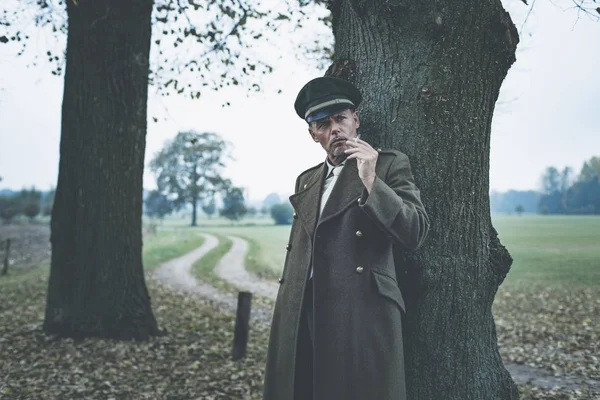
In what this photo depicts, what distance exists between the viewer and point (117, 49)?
23.8ft

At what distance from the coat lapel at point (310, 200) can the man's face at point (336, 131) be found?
21 centimetres

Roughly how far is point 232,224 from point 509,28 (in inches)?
2464

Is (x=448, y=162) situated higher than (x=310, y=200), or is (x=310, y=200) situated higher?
(x=448, y=162)

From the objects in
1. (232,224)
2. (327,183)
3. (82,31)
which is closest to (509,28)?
(327,183)

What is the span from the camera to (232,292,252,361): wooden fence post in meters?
7.07

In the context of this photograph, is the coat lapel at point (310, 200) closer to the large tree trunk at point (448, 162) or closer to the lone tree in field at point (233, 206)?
the large tree trunk at point (448, 162)

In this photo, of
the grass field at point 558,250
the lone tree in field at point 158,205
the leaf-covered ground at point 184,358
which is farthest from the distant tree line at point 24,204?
the grass field at point 558,250

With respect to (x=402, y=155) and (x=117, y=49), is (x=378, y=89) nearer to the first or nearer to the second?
(x=402, y=155)

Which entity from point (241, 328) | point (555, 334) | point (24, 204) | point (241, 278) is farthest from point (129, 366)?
point (24, 204)

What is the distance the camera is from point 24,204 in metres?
52.6

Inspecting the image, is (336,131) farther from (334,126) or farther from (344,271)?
(344,271)

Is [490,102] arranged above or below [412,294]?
above

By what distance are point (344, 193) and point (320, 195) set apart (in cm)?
25

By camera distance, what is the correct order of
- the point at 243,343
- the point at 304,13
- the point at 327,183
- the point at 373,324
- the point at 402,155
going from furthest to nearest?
the point at 304,13, the point at 243,343, the point at 327,183, the point at 402,155, the point at 373,324
